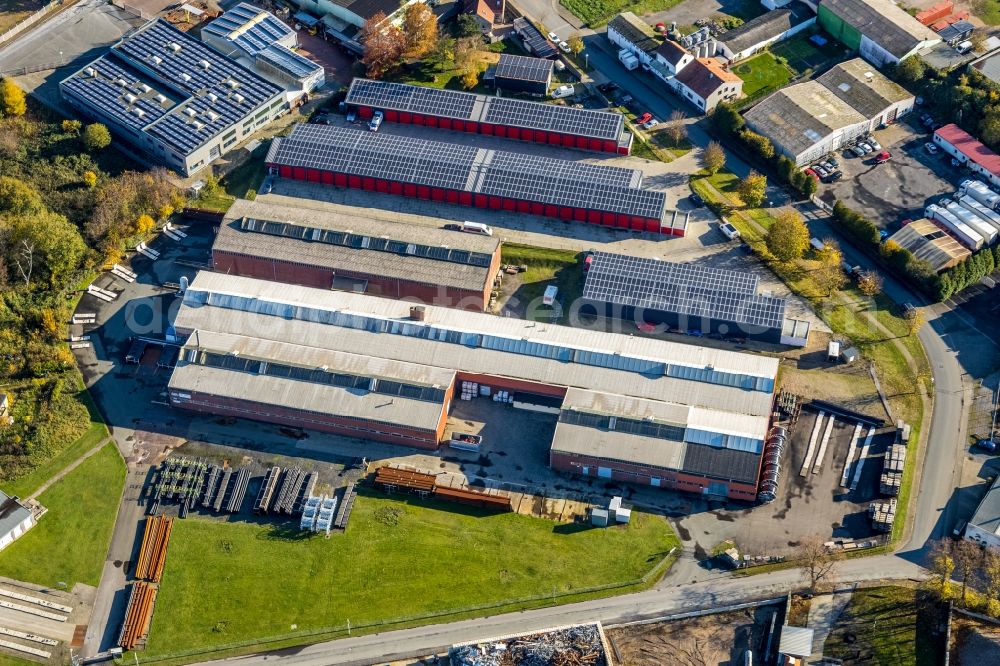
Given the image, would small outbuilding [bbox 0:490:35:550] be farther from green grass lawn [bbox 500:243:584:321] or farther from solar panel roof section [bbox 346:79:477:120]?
solar panel roof section [bbox 346:79:477:120]

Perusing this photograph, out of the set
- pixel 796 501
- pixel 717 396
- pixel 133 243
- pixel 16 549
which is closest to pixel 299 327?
pixel 133 243

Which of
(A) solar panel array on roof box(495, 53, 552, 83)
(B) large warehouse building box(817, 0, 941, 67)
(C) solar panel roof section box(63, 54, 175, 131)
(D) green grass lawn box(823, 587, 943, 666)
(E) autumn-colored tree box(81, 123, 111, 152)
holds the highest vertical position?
(B) large warehouse building box(817, 0, 941, 67)

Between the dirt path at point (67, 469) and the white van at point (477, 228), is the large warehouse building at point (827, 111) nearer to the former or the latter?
the white van at point (477, 228)

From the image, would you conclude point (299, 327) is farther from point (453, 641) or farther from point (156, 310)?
point (453, 641)

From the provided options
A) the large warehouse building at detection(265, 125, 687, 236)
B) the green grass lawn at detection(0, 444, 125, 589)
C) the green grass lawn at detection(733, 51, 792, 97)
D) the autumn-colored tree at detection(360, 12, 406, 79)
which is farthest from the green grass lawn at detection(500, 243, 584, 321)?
the green grass lawn at detection(0, 444, 125, 589)

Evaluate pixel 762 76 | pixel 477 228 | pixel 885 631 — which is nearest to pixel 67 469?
pixel 477 228

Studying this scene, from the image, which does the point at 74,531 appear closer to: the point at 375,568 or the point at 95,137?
the point at 375,568

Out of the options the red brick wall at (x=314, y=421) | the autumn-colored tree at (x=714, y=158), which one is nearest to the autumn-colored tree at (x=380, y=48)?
the autumn-colored tree at (x=714, y=158)
